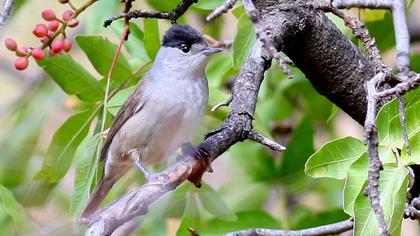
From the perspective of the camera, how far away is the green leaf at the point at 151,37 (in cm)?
290

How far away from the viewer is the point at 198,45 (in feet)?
10.00

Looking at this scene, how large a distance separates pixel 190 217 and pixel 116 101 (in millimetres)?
471

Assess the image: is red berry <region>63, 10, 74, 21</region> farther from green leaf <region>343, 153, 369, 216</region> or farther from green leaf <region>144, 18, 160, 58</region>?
green leaf <region>343, 153, 369, 216</region>

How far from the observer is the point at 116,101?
282 cm

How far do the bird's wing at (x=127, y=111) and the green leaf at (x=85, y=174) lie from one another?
0.19 meters

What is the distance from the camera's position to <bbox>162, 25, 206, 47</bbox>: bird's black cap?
9.95 ft

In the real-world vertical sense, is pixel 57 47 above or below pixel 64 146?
above

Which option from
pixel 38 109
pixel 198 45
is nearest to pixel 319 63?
pixel 198 45

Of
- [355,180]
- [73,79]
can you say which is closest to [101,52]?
[73,79]

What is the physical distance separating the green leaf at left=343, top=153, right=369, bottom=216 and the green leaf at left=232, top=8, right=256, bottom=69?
803mm

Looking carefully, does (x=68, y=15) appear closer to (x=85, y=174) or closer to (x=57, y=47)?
(x=57, y=47)

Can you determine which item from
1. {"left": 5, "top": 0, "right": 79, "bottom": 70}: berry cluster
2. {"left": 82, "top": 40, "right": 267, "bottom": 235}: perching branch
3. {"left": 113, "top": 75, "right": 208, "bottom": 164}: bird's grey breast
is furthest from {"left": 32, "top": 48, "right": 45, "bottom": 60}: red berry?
{"left": 82, "top": 40, "right": 267, "bottom": 235}: perching branch

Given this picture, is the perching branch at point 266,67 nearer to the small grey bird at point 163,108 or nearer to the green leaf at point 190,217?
the small grey bird at point 163,108

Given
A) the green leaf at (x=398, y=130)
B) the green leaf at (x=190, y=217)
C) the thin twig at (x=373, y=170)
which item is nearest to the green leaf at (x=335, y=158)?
the green leaf at (x=398, y=130)
